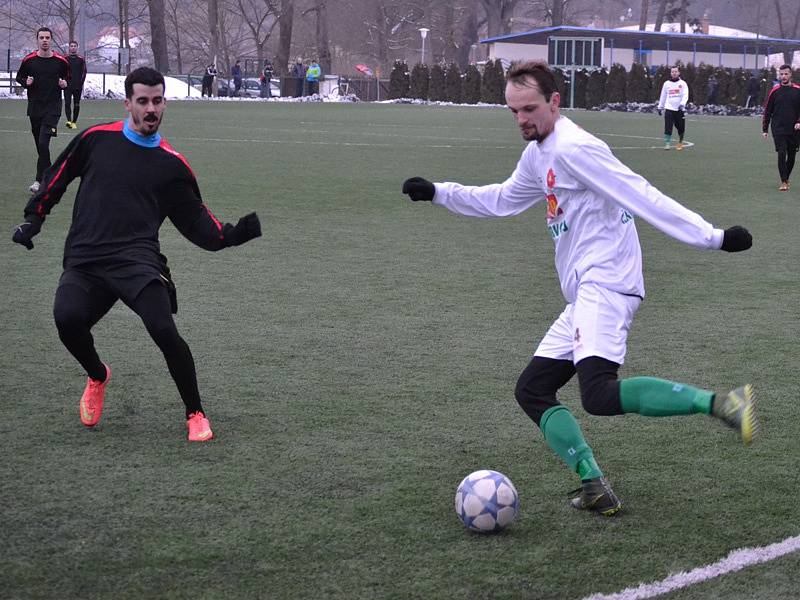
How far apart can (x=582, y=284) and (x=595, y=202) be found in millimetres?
314

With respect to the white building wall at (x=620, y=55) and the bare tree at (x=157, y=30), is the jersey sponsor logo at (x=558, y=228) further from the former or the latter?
→ the white building wall at (x=620, y=55)

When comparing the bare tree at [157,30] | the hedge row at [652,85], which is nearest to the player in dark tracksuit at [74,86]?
the hedge row at [652,85]

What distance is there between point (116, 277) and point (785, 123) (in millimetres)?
15053

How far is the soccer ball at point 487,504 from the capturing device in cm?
448

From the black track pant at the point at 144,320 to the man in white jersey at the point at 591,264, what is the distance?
4.76 feet

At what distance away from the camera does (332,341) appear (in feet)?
25.7

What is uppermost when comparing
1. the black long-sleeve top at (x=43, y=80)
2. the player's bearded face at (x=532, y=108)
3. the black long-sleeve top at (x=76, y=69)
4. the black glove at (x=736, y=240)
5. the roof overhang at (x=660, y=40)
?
the roof overhang at (x=660, y=40)

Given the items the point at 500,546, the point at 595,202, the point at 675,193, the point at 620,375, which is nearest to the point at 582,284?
the point at 595,202

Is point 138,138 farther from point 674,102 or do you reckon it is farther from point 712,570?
point 674,102

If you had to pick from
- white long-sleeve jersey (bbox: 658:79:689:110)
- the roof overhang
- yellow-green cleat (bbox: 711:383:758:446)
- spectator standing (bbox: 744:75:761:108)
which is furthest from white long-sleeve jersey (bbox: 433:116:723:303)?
the roof overhang

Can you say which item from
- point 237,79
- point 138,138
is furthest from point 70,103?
point 237,79

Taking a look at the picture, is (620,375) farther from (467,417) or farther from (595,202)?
(595,202)

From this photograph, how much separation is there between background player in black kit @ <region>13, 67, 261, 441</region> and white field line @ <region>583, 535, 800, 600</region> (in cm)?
242

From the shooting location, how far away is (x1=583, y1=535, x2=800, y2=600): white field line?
3.96 metres
